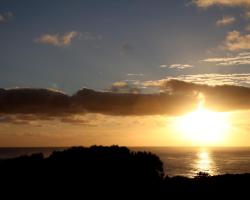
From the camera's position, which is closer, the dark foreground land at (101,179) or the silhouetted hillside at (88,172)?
the dark foreground land at (101,179)

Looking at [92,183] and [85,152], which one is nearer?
[92,183]

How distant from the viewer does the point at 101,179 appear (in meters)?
52.6

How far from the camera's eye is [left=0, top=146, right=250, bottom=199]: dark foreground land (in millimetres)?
50219

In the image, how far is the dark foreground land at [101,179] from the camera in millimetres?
50219

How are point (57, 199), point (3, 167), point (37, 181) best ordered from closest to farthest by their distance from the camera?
point (57, 199) < point (37, 181) < point (3, 167)

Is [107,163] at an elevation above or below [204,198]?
above

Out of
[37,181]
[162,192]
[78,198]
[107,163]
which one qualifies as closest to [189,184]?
[162,192]

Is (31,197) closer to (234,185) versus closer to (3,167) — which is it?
(3,167)

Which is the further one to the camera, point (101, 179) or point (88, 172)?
point (88, 172)

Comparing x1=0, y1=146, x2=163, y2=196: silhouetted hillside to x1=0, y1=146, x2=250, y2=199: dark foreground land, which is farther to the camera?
x1=0, y1=146, x2=163, y2=196: silhouetted hillside

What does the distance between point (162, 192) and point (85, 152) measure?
39.3ft

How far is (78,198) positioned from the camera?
159 feet

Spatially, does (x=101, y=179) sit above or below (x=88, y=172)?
below

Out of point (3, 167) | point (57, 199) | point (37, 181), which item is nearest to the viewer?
point (57, 199)
